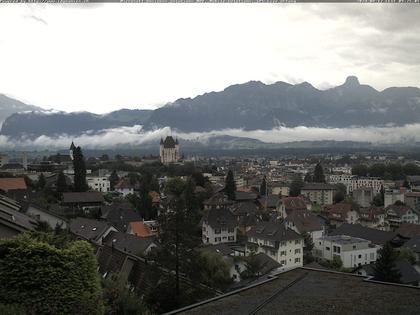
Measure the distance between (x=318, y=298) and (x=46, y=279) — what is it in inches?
197

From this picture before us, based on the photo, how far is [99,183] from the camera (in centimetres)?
7225

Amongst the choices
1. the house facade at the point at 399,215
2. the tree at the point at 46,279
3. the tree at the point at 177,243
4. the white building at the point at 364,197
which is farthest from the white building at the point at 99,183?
the tree at the point at 46,279

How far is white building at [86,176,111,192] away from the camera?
71250 millimetres

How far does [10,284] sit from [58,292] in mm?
870

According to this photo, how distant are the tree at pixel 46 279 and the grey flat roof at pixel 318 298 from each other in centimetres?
226

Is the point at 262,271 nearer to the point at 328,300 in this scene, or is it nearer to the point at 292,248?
the point at 292,248

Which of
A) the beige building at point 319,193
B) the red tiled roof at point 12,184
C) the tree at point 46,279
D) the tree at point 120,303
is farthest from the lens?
the beige building at point 319,193

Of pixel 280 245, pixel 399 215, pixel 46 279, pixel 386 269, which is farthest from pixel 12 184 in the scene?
pixel 399 215

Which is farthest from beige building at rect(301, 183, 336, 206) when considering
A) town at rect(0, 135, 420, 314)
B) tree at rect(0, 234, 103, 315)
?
tree at rect(0, 234, 103, 315)

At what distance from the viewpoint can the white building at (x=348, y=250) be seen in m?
32.4

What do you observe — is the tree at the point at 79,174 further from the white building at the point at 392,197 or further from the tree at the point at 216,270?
the white building at the point at 392,197

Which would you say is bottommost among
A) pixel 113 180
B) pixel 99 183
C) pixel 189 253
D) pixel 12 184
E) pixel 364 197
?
pixel 364 197

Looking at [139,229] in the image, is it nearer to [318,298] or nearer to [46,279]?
[46,279]

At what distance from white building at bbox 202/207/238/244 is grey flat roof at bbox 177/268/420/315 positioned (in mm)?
28691
